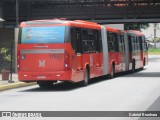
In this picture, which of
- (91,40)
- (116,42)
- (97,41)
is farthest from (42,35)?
(116,42)

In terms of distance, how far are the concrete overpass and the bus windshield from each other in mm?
18081

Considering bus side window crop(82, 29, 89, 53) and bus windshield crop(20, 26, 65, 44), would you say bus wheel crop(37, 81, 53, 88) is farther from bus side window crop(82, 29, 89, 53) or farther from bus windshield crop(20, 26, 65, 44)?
bus windshield crop(20, 26, 65, 44)

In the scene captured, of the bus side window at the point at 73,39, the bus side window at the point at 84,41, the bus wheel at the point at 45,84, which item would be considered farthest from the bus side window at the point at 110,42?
the bus side window at the point at 73,39

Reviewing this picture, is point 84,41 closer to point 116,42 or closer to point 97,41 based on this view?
point 97,41

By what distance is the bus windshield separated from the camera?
20688 millimetres

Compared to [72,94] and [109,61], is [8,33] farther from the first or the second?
[72,94]

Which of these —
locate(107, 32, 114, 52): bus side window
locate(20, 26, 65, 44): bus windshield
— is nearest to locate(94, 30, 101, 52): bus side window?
locate(107, 32, 114, 52): bus side window

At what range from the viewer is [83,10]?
4069 cm

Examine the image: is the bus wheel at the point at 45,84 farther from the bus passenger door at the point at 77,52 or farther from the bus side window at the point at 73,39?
the bus side window at the point at 73,39

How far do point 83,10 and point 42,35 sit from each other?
20.0 metres

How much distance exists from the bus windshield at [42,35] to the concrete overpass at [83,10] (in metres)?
18.1

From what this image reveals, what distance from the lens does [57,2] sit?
41.9 metres

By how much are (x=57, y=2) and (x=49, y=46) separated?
21641 mm

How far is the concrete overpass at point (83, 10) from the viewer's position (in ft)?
130
